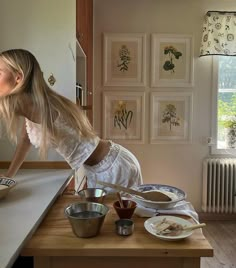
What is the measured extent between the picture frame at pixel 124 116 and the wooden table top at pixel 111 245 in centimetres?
224

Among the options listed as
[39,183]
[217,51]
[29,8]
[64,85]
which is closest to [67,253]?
[39,183]

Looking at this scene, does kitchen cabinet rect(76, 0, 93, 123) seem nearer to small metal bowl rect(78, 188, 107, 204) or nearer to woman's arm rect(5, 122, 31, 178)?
woman's arm rect(5, 122, 31, 178)

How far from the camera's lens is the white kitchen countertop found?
0.72 metres

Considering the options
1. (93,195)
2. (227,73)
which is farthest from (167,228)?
(227,73)

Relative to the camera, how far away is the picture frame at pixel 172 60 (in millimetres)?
3055

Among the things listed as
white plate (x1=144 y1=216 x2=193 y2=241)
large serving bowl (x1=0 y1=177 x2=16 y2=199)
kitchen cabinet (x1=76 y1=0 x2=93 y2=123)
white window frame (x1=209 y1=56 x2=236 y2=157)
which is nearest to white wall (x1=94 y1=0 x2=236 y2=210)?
white window frame (x1=209 y1=56 x2=236 y2=157)

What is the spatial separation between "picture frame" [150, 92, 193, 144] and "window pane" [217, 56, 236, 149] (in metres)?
0.35

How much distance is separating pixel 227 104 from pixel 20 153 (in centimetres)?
247

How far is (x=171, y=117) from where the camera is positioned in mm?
3111

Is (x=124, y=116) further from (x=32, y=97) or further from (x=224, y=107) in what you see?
(x=32, y=97)

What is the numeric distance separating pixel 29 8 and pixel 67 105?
651 millimetres

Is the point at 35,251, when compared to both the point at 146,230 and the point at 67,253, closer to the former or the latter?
the point at 67,253

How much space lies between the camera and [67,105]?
1349 millimetres

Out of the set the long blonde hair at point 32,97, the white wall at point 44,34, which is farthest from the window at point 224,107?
the long blonde hair at point 32,97
